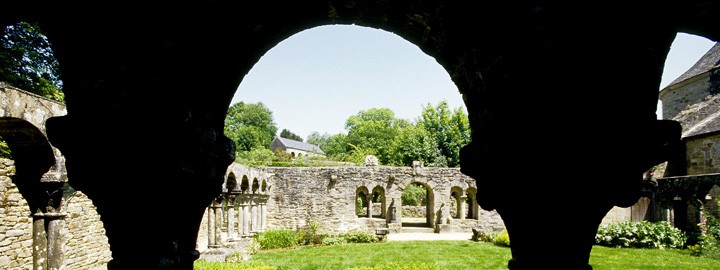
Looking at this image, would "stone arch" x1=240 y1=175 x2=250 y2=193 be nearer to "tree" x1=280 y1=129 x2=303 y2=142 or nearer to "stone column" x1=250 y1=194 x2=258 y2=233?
"stone column" x1=250 y1=194 x2=258 y2=233

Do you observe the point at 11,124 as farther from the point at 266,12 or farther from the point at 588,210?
the point at 588,210

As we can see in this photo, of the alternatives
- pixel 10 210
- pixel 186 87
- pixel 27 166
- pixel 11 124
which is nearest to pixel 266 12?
pixel 186 87

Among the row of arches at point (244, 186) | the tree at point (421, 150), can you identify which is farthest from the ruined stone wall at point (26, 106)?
the tree at point (421, 150)

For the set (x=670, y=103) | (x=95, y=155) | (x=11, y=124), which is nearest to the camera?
(x=95, y=155)

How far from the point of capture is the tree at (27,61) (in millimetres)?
10688

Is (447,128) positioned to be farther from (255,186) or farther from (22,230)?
(22,230)

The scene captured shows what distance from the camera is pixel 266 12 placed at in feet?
7.52

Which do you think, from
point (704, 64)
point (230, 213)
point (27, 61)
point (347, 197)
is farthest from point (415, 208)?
point (27, 61)

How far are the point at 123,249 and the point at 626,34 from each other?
8.77 feet

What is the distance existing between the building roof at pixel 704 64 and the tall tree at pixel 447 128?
1346 centimetres

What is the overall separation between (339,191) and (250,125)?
3693 cm

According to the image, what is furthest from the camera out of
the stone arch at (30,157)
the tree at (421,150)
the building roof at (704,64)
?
the tree at (421,150)

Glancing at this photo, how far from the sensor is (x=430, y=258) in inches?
466

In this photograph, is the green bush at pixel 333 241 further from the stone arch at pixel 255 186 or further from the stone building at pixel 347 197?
the stone arch at pixel 255 186
